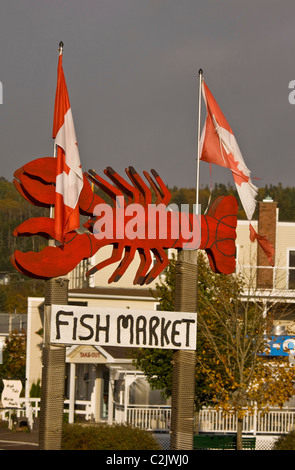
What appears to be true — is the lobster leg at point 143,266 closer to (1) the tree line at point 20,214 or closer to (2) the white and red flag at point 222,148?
(2) the white and red flag at point 222,148

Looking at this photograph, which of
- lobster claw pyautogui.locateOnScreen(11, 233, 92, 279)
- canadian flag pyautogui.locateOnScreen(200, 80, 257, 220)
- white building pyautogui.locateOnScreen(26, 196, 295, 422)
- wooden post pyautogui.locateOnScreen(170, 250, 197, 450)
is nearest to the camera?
lobster claw pyautogui.locateOnScreen(11, 233, 92, 279)

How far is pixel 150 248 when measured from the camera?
15.1m

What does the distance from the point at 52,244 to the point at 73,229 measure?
1.48ft

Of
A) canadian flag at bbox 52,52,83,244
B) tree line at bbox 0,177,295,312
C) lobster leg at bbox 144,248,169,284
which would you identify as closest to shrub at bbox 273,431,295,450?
lobster leg at bbox 144,248,169,284

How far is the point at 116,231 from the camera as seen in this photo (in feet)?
48.5

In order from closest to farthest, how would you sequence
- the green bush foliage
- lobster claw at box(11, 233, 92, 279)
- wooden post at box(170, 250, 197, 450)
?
lobster claw at box(11, 233, 92, 279) → wooden post at box(170, 250, 197, 450) → the green bush foliage

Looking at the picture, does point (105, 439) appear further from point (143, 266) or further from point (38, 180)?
point (38, 180)

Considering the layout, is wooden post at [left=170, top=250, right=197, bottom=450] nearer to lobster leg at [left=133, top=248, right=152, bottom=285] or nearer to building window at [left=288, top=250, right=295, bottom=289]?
lobster leg at [left=133, top=248, right=152, bottom=285]

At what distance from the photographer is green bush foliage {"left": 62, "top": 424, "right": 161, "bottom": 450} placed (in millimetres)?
17750

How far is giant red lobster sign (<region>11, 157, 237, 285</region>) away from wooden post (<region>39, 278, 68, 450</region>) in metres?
0.32

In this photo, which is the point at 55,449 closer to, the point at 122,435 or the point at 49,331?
the point at 49,331

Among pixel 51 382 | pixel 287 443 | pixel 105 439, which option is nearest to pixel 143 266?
pixel 51 382

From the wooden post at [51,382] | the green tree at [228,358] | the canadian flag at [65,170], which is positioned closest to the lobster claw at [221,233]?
the canadian flag at [65,170]
